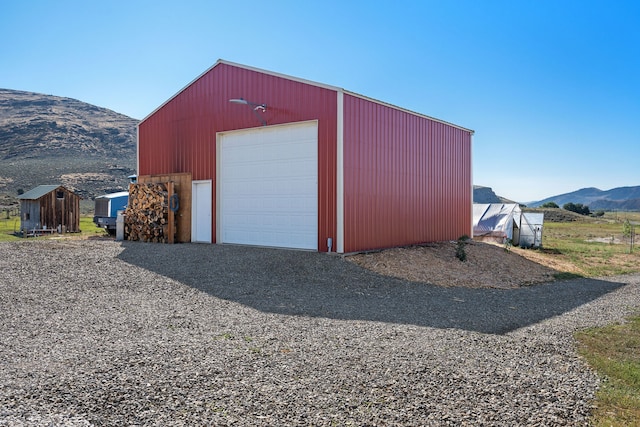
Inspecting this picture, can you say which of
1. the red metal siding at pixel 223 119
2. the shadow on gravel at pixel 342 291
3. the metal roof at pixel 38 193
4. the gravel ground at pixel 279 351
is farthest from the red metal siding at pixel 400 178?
the metal roof at pixel 38 193

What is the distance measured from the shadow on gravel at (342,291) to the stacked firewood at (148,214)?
9.41ft

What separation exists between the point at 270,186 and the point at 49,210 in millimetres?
19555

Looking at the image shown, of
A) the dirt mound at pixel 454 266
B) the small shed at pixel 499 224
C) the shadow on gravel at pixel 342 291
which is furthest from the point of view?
the small shed at pixel 499 224

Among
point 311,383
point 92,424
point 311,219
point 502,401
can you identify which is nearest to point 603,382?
point 502,401

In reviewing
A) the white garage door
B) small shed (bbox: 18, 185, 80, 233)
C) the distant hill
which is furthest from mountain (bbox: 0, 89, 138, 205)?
the distant hill

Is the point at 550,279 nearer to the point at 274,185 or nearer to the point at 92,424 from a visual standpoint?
the point at 274,185

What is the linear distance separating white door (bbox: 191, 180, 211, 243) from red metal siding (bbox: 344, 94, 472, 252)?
18.0 feet

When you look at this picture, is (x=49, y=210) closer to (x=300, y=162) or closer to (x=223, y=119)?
(x=223, y=119)

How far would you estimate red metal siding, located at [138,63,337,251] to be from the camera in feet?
42.0

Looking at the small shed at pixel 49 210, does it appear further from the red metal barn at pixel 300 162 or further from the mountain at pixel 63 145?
the mountain at pixel 63 145

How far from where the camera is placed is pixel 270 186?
14.2 meters

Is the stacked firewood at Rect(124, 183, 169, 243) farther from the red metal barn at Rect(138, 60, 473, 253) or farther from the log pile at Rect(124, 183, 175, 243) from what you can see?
the red metal barn at Rect(138, 60, 473, 253)

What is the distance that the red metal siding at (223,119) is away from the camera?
12789 millimetres

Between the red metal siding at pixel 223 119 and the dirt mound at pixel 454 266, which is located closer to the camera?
the dirt mound at pixel 454 266
